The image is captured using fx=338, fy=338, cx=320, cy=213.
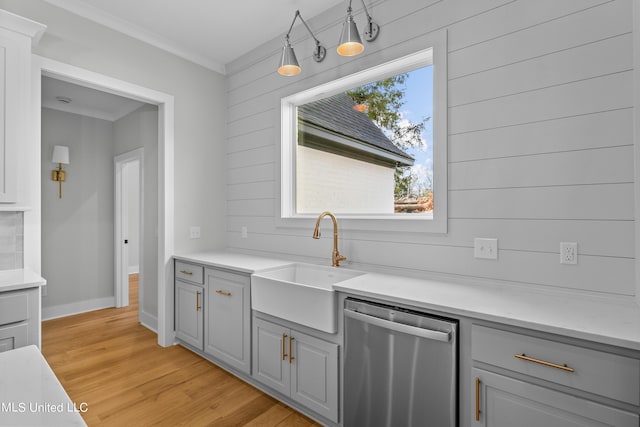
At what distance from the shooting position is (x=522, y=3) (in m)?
1.73

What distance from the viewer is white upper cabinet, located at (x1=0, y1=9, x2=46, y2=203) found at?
6.56 feet

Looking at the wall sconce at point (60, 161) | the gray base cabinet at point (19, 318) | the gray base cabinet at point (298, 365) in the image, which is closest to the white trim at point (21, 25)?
the gray base cabinet at point (19, 318)

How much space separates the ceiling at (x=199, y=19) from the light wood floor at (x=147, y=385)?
2.70 m

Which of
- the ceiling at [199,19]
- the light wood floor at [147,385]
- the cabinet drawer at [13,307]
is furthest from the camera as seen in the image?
the ceiling at [199,19]

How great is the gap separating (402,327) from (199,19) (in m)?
2.71

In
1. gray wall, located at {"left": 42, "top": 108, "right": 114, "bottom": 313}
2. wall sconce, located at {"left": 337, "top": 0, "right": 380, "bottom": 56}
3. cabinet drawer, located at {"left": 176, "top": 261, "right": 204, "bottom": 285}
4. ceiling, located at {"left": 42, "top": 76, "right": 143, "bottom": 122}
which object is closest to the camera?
wall sconce, located at {"left": 337, "top": 0, "right": 380, "bottom": 56}

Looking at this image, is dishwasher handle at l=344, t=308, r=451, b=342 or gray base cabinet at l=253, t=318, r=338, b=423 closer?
dishwasher handle at l=344, t=308, r=451, b=342

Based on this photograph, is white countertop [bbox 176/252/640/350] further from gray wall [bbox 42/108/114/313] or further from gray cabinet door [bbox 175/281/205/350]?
gray wall [bbox 42/108/114/313]

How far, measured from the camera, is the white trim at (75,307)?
3.84 meters

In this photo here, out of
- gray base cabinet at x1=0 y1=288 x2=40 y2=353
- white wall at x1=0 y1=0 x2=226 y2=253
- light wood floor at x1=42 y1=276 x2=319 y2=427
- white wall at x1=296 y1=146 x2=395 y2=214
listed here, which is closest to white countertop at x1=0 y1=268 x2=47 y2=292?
gray base cabinet at x1=0 y1=288 x2=40 y2=353

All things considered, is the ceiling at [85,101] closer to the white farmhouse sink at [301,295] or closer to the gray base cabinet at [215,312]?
the gray base cabinet at [215,312]

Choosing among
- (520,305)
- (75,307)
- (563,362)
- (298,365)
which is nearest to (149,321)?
(75,307)

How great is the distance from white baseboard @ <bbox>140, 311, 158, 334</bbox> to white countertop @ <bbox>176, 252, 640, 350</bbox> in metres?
2.56

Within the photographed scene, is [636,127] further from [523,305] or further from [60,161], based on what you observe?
[60,161]
